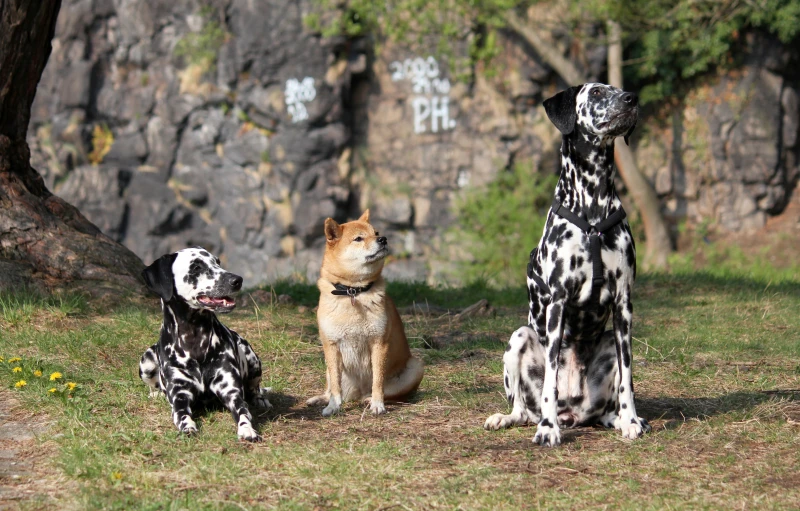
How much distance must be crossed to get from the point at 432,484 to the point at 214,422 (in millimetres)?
1630

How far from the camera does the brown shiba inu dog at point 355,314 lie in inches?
217

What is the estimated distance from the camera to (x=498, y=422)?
509 cm

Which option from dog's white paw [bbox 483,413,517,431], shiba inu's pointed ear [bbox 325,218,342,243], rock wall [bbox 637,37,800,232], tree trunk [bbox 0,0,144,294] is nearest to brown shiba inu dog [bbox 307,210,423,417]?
shiba inu's pointed ear [bbox 325,218,342,243]

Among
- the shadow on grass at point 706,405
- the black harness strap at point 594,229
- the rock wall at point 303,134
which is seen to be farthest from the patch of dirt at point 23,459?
the rock wall at point 303,134

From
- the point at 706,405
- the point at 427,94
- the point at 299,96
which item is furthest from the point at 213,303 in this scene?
the point at 299,96

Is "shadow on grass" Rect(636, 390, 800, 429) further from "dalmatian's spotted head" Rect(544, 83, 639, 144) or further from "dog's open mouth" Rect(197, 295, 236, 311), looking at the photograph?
"dog's open mouth" Rect(197, 295, 236, 311)

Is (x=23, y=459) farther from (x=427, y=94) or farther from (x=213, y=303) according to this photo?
(x=427, y=94)

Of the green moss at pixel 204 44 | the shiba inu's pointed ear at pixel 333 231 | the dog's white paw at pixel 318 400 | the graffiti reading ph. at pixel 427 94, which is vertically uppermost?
the green moss at pixel 204 44

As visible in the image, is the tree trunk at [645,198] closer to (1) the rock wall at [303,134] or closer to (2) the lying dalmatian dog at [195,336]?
(1) the rock wall at [303,134]

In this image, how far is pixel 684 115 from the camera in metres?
17.3

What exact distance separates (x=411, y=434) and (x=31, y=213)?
4.76 metres

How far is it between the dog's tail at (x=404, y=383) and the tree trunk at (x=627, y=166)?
11.1 m

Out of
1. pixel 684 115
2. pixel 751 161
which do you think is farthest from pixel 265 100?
pixel 751 161

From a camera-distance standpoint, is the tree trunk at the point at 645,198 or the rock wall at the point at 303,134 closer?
the tree trunk at the point at 645,198
